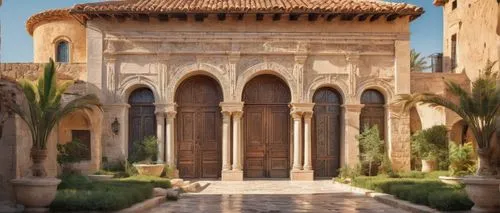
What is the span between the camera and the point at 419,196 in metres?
15.0

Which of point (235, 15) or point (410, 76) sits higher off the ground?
point (235, 15)

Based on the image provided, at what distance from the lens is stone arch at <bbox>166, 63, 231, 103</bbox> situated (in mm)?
26094

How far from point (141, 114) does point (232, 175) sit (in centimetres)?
499

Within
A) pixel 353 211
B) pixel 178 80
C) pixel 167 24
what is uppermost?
pixel 167 24

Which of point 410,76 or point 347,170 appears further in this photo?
point 410,76

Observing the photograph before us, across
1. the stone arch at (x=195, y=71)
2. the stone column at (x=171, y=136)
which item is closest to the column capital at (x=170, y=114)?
the stone column at (x=171, y=136)

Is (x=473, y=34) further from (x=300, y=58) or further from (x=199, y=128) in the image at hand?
(x=199, y=128)

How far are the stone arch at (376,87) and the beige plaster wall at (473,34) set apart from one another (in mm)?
3963

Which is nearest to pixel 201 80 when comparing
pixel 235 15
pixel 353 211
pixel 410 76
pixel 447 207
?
pixel 235 15

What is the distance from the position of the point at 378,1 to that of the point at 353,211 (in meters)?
14.9

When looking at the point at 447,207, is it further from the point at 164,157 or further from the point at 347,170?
the point at 164,157

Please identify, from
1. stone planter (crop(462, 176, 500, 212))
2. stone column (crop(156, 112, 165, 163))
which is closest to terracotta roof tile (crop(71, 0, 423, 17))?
stone column (crop(156, 112, 165, 163))

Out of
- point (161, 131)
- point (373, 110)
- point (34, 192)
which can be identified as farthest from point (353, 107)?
point (34, 192)

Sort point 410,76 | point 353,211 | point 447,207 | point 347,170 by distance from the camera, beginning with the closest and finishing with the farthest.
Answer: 1. point 447,207
2. point 353,211
3. point 347,170
4. point 410,76
